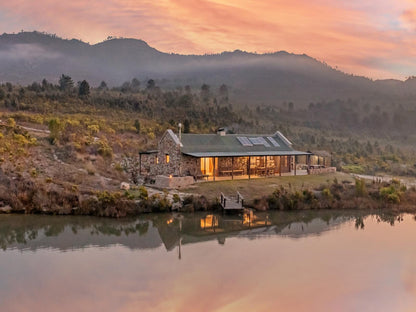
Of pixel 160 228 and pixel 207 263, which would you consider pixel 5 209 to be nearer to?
pixel 160 228

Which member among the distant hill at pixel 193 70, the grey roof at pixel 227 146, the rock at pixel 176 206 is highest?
the distant hill at pixel 193 70

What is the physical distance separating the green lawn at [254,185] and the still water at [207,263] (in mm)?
3007

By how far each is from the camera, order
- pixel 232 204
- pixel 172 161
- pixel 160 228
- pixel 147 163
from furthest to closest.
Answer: pixel 147 163 < pixel 172 161 < pixel 232 204 < pixel 160 228

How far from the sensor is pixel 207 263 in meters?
13.7

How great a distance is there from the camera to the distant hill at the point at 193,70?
384 ft

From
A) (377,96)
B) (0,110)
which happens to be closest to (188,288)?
Result: (0,110)

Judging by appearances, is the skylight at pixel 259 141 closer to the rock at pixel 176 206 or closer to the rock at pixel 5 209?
the rock at pixel 176 206

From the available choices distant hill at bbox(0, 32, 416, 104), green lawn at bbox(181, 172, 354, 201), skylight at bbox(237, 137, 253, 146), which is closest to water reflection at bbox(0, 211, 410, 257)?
green lawn at bbox(181, 172, 354, 201)

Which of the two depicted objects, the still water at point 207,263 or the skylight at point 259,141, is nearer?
the still water at point 207,263

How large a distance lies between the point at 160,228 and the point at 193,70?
139m

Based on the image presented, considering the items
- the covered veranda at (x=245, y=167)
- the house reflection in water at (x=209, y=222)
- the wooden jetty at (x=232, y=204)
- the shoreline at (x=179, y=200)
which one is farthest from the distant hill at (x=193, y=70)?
the house reflection in water at (x=209, y=222)

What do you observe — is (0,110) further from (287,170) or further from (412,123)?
(412,123)

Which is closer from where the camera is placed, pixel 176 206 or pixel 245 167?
pixel 176 206

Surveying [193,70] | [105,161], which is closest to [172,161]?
[105,161]
